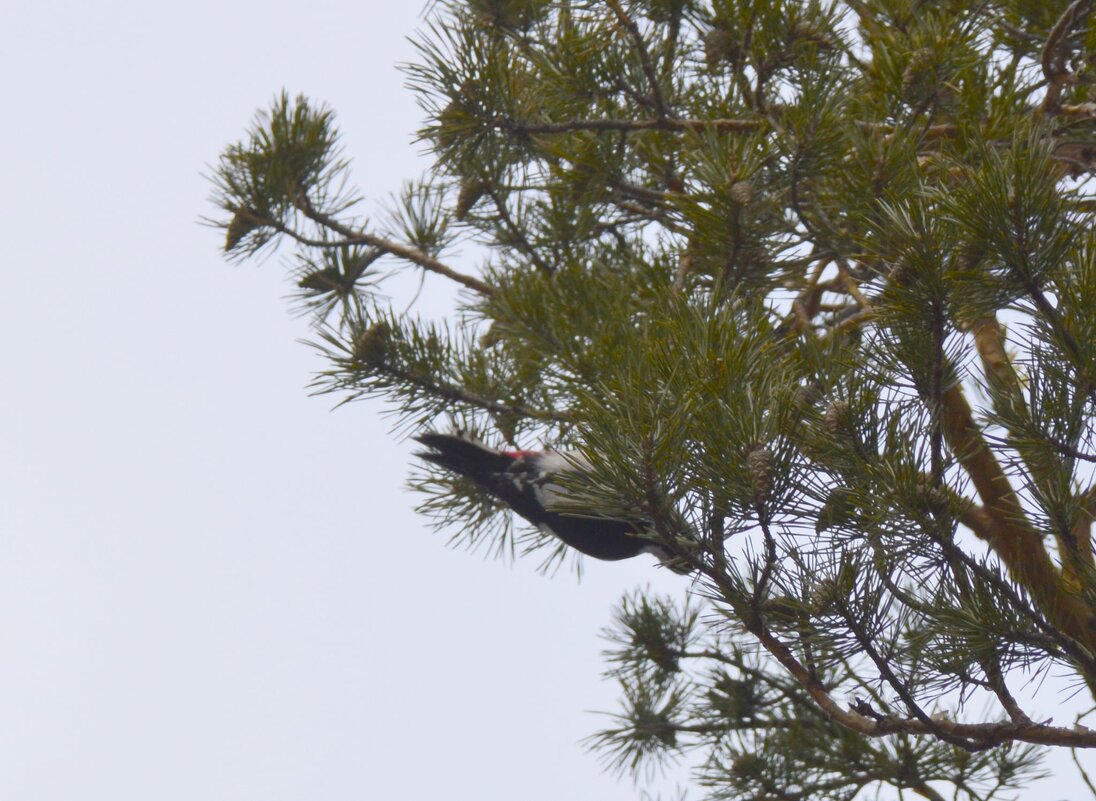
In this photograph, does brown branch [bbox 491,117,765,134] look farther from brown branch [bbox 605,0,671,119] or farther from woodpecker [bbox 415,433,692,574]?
woodpecker [bbox 415,433,692,574]

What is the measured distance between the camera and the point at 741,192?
4.56 feet

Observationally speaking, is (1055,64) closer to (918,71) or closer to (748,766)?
(918,71)

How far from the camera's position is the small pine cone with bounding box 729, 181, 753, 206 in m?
1.39

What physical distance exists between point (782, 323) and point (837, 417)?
2.04 ft

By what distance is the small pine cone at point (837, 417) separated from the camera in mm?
1060

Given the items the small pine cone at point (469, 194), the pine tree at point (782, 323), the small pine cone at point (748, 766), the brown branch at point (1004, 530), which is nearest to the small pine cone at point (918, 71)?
the pine tree at point (782, 323)

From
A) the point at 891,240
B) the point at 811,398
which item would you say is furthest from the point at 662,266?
the point at 891,240

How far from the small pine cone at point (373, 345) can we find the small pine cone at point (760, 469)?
986 millimetres

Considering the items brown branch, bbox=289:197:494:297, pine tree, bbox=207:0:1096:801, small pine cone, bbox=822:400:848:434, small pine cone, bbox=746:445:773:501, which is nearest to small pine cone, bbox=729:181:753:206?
pine tree, bbox=207:0:1096:801

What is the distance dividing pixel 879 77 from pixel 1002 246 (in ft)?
2.06

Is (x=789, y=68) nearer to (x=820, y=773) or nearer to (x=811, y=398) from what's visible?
(x=811, y=398)

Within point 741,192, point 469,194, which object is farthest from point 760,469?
point 469,194

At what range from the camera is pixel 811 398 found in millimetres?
1215

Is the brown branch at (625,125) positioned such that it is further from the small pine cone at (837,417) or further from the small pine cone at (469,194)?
the small pine cone at (837,417)
